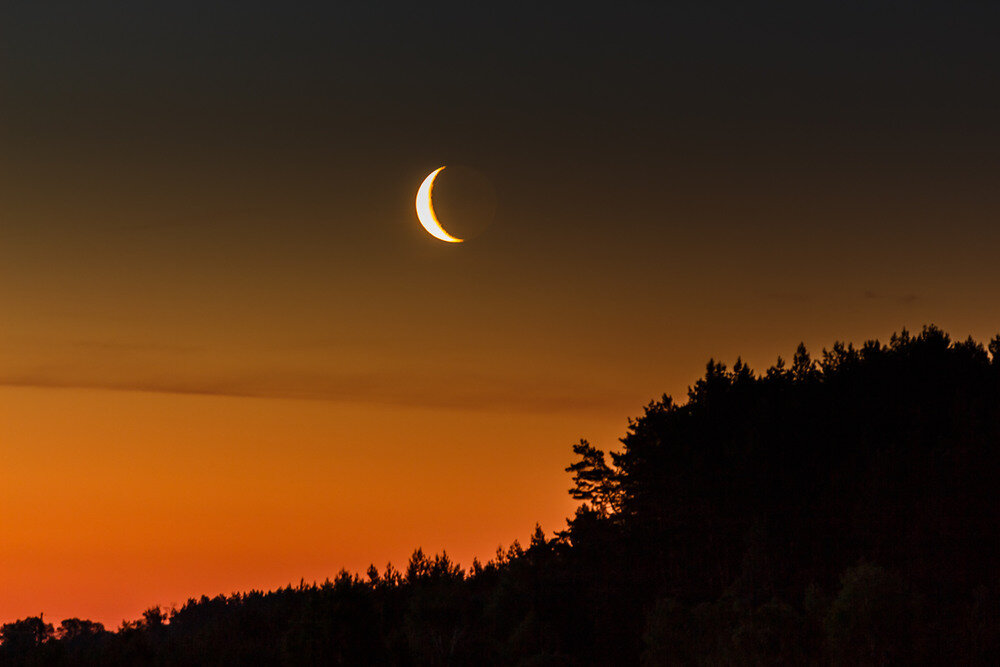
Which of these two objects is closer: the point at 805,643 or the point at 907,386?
the point at 805,643

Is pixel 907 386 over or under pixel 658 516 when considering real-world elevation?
over

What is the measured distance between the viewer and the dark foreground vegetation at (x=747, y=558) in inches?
2378

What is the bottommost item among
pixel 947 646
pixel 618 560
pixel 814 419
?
pixel 947 646

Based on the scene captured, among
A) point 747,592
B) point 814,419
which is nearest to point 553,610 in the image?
point 747,592

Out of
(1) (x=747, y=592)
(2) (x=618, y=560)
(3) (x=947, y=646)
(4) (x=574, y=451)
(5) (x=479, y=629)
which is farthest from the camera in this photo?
(4) (x=574, y=451)

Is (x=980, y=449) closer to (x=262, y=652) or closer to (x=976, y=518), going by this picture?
(x=976, y=518)

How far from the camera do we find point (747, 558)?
Result: 73.2 m

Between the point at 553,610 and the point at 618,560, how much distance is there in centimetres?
664

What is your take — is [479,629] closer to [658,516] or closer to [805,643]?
[658,516]

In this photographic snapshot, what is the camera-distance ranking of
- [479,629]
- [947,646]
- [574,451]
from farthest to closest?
1. [574,451]
2. [479,629]
3. [947,646]

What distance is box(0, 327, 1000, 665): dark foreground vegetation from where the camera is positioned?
60.4 metres

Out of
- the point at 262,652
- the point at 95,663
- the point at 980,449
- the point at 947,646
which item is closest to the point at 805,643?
the point at 947,646

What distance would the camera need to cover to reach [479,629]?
250 feet

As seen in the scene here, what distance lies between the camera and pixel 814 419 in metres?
85.9
